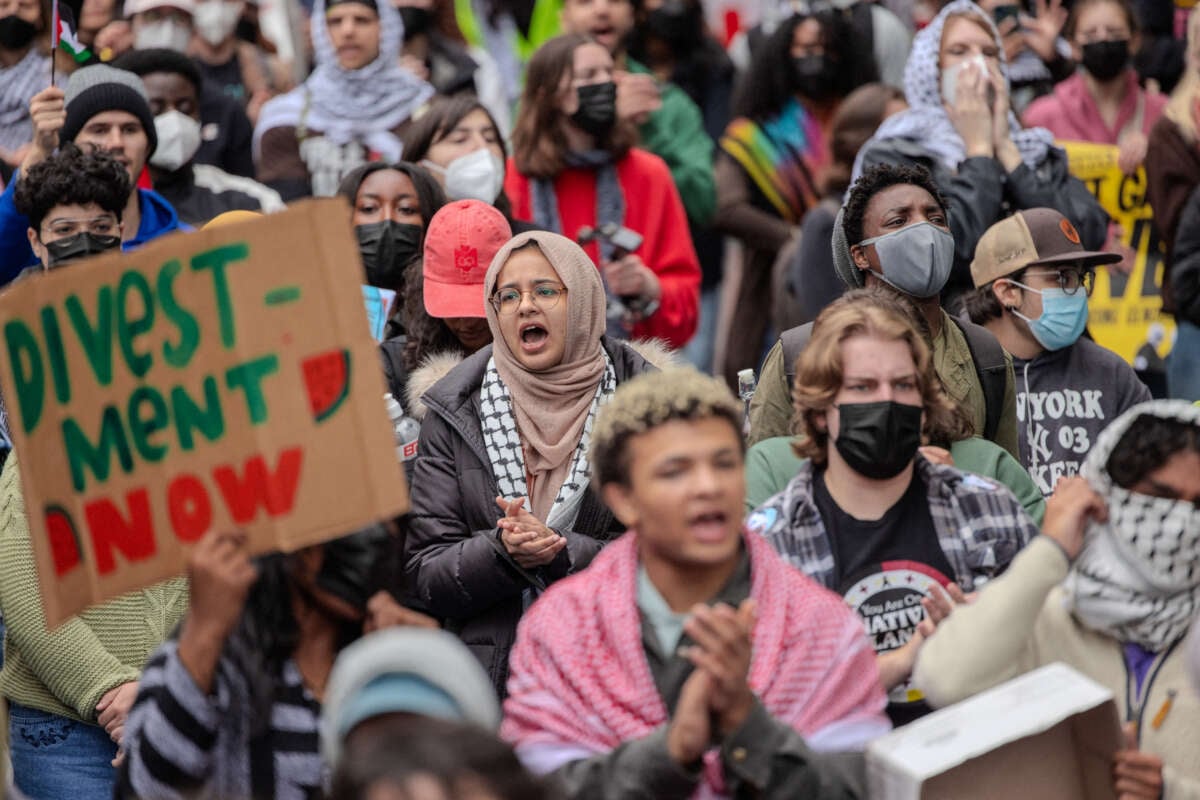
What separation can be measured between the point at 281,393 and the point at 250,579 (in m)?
0.39

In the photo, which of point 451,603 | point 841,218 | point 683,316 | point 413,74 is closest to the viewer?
point 451,603

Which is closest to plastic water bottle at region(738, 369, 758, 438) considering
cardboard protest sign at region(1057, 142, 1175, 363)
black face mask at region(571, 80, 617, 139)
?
black face mask at region(571, 80, 617, 139)

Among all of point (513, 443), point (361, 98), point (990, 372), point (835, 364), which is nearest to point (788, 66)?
point (361, 98)

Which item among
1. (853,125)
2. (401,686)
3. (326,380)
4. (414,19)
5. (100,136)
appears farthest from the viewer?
(414,19)

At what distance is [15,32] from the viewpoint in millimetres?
8812

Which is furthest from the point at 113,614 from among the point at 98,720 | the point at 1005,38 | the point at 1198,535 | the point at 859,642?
the point at 1005,38

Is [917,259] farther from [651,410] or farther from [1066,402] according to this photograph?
[651,410]

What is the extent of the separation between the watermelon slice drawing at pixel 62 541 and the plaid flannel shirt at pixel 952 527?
5.04ft

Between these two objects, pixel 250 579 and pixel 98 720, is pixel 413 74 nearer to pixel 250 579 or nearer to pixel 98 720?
pixel 98 720

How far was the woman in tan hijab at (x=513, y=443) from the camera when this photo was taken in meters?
5.59

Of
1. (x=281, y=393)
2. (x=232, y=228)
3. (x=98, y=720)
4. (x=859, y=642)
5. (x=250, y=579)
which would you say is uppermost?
(x=232, y=228)

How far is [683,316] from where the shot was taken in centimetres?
823

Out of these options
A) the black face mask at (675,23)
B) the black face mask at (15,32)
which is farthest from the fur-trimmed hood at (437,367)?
the black face mask at (675,23)

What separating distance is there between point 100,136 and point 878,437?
4.10 meters
